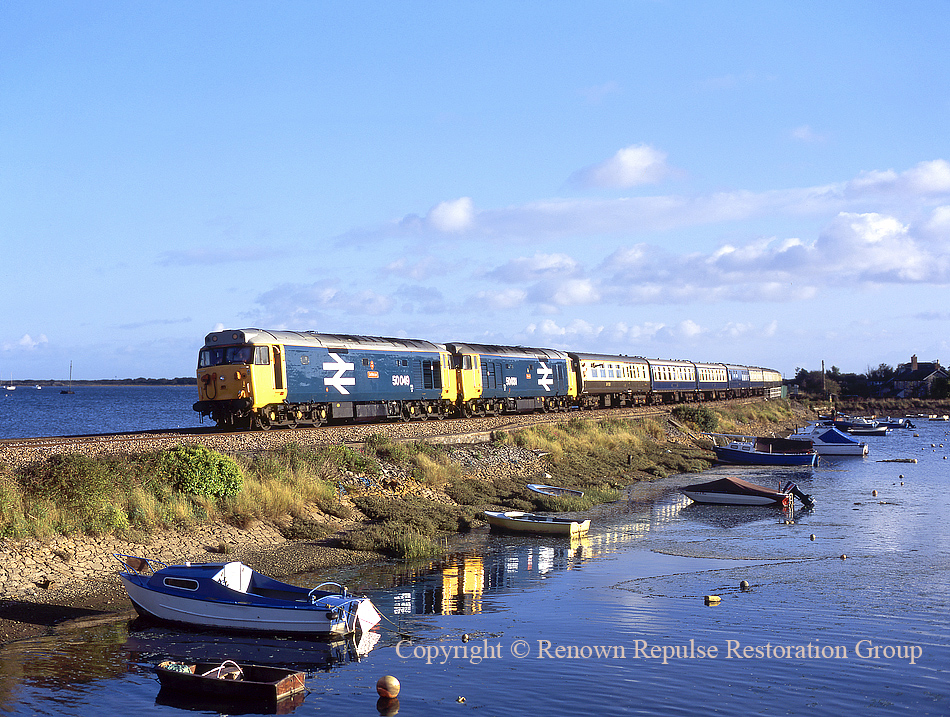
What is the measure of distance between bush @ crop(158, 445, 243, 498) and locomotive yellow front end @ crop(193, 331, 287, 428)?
8617 millimetres

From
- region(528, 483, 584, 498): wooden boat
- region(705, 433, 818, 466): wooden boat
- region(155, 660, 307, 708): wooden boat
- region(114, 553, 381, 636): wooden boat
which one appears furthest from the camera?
region(705, 433, 818, 466): wooden boat

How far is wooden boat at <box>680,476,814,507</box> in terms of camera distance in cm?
3216

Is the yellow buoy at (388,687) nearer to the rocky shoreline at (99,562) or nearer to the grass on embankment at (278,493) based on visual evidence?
the rocky shoreline at (99,562)

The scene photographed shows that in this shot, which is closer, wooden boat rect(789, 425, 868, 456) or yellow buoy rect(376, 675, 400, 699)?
yellow buoy rect(376, 675, 400, 699)

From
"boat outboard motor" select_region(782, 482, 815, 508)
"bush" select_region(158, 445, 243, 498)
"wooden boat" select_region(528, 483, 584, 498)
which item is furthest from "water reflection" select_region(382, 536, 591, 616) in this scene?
"boat outboard motor" select_region(782, 482, 815, 508)

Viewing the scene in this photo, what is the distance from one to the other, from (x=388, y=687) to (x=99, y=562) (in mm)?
8537

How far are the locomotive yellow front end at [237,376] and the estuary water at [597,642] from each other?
36.6ft

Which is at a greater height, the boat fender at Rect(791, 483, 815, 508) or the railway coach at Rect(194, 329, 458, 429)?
the railway coach at Rect(194, 329, 458, 429)

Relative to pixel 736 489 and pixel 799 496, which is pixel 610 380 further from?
pixel 736 489

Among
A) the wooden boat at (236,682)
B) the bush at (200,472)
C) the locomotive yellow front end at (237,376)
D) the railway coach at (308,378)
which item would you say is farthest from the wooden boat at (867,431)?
the wooden boat at (236,682)

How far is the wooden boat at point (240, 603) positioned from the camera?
563 inches

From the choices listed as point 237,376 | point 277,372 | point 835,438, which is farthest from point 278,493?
point 835,438

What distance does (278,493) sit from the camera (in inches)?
890

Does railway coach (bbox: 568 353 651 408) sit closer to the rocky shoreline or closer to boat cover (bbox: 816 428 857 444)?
boat cover (bbox: 816 428 857 444)
